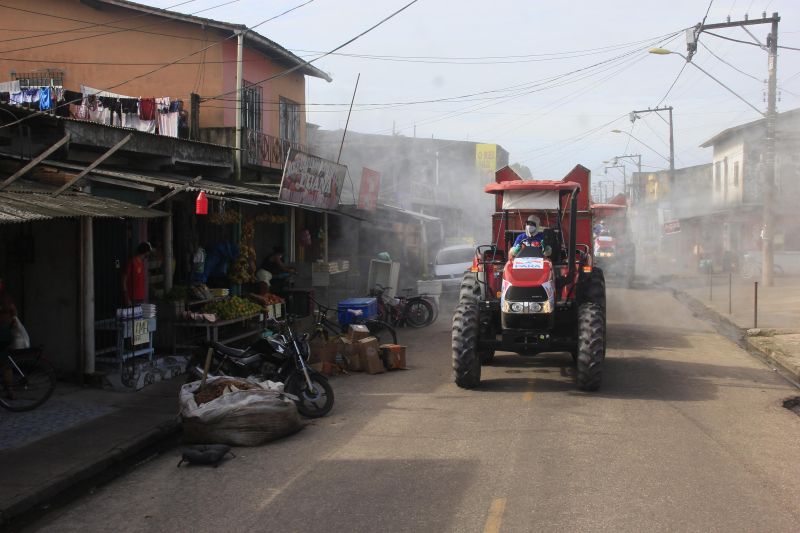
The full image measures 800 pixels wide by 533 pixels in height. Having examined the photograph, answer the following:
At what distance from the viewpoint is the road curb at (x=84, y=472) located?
5.39 metres

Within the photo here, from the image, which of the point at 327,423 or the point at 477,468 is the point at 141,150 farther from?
the point at 477,468

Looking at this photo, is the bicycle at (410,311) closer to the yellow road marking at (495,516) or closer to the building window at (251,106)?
the building window at (251,106)

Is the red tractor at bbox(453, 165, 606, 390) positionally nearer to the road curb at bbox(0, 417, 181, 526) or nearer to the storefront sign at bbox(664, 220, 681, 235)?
the road curb at bbox(0, 417, 181, 526)

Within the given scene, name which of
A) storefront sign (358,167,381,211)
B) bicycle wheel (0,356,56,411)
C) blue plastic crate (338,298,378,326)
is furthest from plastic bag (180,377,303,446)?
storefront sign (358,167,381,211)

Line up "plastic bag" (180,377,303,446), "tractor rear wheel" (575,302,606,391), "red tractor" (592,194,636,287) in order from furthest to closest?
"red tractor" (592,194,636,287) < "tractor rear wheel" (575,302,606,391) < "plastic bag" (180,377,303,446)

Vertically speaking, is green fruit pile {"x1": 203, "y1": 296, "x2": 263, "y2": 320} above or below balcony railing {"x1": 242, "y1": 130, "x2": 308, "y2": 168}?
below

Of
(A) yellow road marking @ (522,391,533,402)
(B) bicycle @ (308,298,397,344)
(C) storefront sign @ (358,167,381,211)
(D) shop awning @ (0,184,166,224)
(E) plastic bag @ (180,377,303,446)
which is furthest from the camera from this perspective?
(C) storefront sign @ (358,167,381,211)

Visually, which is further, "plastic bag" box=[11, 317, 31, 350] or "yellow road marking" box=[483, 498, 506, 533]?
"plastic bag" box=[11, 317, 31, 350]

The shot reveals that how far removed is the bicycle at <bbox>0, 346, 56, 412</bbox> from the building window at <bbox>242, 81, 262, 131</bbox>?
10.1m

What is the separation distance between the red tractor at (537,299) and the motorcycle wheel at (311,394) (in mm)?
1812

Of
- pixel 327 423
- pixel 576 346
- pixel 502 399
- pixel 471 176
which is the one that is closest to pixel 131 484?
pixel 327 423

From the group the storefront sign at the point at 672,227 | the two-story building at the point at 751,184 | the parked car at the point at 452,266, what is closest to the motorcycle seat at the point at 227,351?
the parked car at the point at 452,266

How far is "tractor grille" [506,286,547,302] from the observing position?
9148 millimetres

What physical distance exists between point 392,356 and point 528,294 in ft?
9.46
